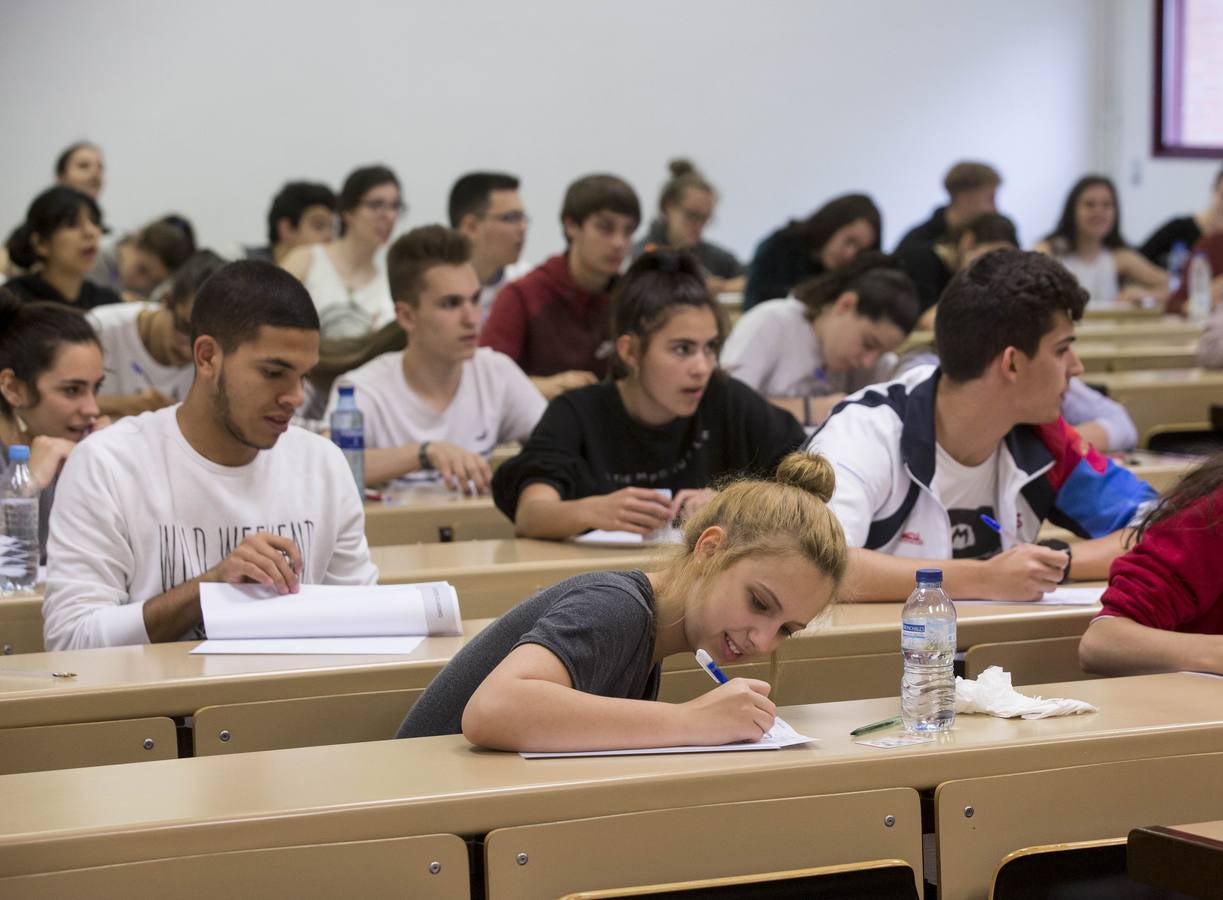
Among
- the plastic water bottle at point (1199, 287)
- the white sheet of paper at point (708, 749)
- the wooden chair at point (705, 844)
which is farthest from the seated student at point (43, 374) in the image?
the plastic water bottle at point (1199, 287)

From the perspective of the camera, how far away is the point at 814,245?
18.8 feet

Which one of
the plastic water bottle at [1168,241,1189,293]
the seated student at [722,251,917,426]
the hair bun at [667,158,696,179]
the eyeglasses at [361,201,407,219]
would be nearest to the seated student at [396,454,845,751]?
the seated student at [722,251,917,426]

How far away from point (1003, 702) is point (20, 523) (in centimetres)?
192

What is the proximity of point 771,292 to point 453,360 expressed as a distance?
241cm

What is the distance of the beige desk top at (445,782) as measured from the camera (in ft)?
4.50

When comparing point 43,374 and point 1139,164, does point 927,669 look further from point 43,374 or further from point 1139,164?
point 1139,164

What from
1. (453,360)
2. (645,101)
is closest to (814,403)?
(453,360)

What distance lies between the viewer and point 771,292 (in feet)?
19.5

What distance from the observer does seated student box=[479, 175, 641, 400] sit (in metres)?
4.80

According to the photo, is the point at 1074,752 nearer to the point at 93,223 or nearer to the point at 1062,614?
the point at 1062,614

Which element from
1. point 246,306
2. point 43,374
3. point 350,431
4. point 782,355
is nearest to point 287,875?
point 246,306

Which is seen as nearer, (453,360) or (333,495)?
(333,495)

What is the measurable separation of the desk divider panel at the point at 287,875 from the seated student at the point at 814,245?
432cm

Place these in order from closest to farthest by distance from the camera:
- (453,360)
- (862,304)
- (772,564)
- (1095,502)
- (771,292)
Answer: (772,564) < (1095,502) < (453,360) < (862,304) < (771,292)
